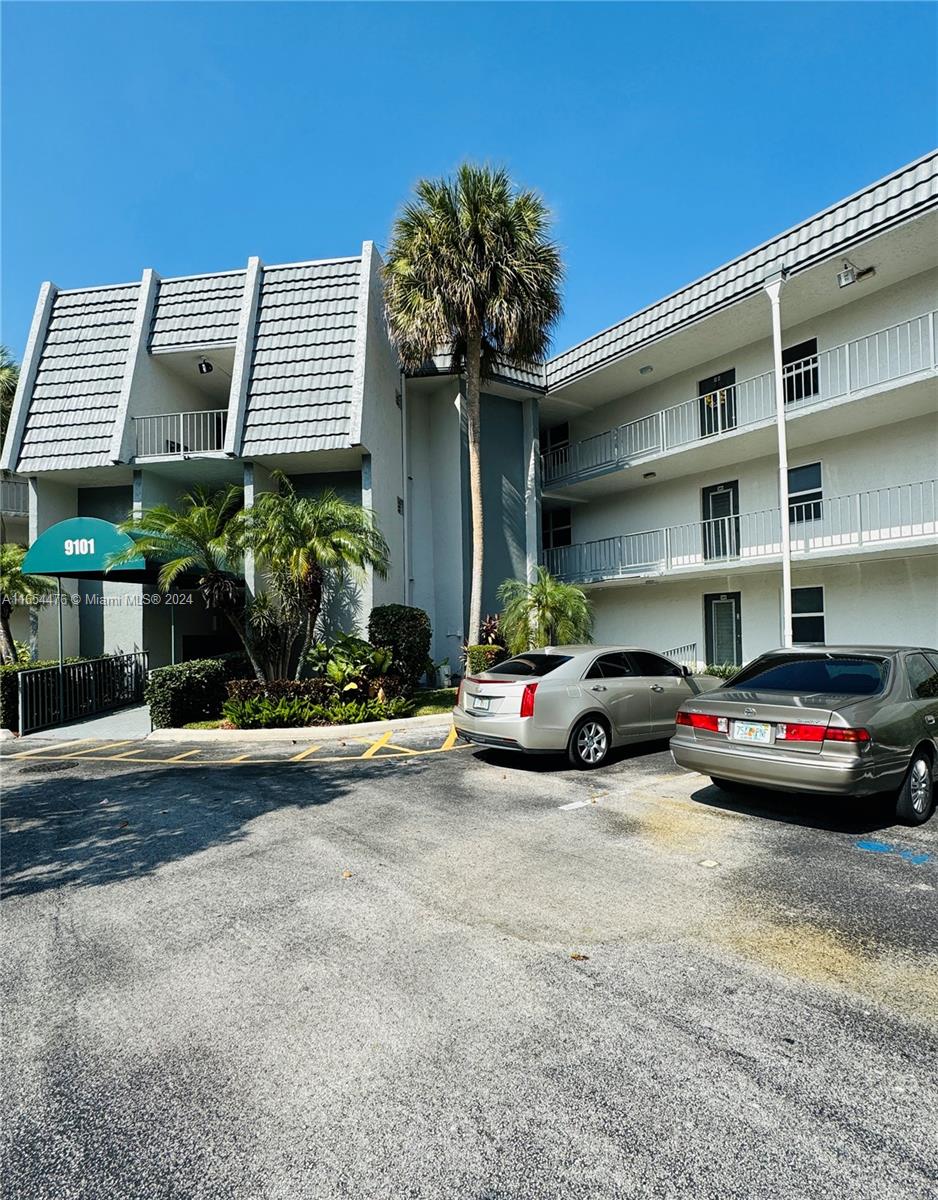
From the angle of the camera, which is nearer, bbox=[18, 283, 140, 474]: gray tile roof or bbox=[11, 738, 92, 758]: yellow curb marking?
bbox=[11, 738, 92, 758]: yellow curb marking

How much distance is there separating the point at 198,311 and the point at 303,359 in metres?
3.73

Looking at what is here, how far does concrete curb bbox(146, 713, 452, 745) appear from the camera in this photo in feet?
35.4

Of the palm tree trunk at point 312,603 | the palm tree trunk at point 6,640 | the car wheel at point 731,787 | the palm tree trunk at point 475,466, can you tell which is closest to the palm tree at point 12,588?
the palm tree trunk at point 6,640

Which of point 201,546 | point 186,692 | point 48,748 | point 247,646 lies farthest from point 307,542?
point 48,748

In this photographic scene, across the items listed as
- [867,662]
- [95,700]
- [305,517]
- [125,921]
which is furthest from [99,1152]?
[95,700]

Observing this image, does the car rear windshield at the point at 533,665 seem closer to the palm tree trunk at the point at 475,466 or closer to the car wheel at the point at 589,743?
the car wheel at the point at 589,743

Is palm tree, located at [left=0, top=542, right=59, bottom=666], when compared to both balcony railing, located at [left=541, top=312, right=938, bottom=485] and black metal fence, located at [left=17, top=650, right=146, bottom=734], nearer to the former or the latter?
black metal fence, located at [left=17, top=650, right=146, bottom=734]

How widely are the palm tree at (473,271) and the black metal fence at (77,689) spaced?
8.39 m

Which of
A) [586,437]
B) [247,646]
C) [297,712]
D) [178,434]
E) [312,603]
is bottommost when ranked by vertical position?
[297,712]

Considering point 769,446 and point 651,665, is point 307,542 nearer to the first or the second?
point 651,665

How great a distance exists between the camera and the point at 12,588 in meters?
14.9

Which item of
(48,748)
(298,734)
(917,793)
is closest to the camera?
(917,793)

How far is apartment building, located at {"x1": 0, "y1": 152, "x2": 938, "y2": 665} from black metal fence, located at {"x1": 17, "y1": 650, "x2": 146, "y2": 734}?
1.03 metres

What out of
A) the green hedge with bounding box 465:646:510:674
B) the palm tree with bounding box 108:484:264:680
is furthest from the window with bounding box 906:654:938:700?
the palm tree with bounding box 108:484:264:680
